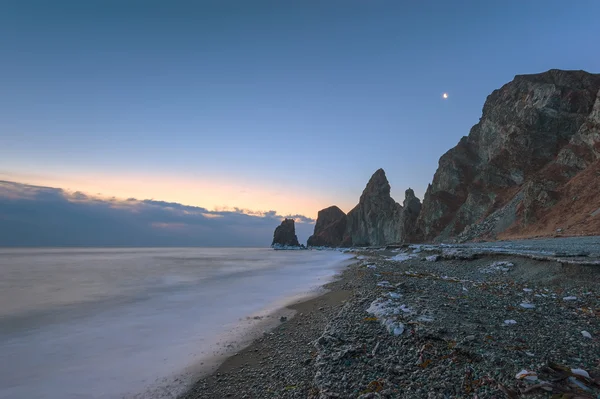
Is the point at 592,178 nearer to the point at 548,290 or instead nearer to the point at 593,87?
the point at 593,87

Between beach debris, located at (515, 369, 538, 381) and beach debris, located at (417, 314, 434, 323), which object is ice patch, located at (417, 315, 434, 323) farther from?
beach debris, located at (515, 369, 538, 381)

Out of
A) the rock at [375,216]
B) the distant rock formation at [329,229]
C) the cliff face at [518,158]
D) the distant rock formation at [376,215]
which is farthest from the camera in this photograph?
the distant rock formation at [329,229]

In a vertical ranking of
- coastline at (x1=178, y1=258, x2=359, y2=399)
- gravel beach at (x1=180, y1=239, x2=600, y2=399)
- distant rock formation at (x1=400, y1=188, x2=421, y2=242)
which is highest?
distant rock formation at (x1=400, y1=188, x2=421, y2=242)

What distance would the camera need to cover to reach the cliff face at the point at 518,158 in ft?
149

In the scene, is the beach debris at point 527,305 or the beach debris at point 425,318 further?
the beach debris at point 527,305

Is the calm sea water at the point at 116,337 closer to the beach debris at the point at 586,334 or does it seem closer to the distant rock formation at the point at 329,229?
the beach debris at the point at 586,334

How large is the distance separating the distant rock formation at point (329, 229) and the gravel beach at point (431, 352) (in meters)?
166

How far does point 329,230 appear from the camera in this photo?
598 feet

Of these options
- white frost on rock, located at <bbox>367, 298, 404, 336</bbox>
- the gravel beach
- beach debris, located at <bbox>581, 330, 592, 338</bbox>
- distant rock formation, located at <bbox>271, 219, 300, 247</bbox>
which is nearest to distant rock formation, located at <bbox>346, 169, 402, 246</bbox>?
distant rock formation, located at <bbox>271, 219, 300, 247</bbox>

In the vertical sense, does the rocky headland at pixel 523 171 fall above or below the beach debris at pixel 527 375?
above

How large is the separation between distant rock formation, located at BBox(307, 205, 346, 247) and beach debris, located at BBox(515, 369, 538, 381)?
560 feet

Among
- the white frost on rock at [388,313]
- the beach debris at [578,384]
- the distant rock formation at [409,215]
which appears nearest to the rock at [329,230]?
the distant rock formation at [409,215]

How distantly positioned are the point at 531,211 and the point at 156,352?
176 ft

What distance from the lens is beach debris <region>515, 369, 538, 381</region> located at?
3.58 meters
